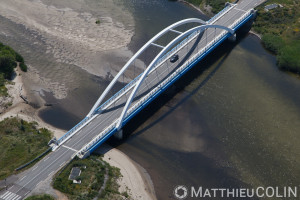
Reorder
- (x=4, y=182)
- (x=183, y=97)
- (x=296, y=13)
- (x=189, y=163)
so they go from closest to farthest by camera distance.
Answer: (x=4, y=182)
(x=189, y=163)
(x=183, y=97)
(x=296, y=13)

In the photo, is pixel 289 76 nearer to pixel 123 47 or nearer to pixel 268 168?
pixel 268 168

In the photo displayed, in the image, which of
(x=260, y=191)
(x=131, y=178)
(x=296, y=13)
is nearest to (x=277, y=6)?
(x=296, y=13)

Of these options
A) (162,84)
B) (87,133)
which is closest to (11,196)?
(87,133)

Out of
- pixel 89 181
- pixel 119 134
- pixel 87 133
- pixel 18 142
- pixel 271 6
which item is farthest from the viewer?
pixel 271 6

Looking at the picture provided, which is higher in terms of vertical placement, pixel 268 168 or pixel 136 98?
pixel 136 98

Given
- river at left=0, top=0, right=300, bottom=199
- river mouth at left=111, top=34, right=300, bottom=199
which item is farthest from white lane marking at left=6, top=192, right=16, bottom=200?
river mouth at left=111, top=34, right=300, bottom=199

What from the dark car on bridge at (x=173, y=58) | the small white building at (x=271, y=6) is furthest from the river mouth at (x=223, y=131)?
the small white building at (x=271, y=6)

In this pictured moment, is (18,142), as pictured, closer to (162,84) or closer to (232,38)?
(162,84)
